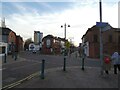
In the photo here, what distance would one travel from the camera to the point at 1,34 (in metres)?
58.8

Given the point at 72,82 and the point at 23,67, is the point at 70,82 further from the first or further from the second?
the point at 23,67

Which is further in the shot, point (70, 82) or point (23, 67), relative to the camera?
point (23, 67)

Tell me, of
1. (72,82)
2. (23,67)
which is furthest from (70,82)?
(23,67)

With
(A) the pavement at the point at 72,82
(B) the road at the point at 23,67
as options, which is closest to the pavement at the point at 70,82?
(A) the pavement at the point at 72,82

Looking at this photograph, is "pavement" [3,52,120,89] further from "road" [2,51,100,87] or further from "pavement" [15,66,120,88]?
"road" [2,51,100,87]

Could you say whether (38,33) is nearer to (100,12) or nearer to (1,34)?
(1,34)

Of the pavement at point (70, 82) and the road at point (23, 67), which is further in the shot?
the road at point (23, 67)

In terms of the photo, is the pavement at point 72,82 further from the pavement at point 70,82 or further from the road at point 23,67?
the road at point 23,67

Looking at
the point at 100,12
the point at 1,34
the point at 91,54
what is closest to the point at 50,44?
the point at 1,34

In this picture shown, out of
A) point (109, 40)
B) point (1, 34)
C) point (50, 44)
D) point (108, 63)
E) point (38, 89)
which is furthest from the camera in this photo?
point (50, 44)

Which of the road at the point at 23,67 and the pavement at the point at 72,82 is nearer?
the pavement at the point at 72,82

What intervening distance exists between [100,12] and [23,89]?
26.0ft

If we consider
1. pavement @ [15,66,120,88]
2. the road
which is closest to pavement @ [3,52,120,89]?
pavement @ [15,66,120,88]

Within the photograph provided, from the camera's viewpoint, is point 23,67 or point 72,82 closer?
point 72,82
